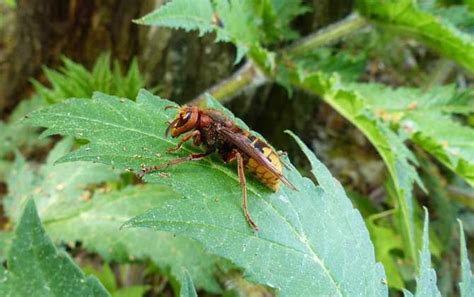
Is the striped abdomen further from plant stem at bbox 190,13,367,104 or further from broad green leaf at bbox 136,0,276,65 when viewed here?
plant stem at bbox 190,13,367,104

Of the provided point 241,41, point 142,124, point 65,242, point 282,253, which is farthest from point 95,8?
point 282,253

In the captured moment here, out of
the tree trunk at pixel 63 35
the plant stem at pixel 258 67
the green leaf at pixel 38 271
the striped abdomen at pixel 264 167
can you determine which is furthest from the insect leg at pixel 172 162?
the tree trunk at pixel 63 35

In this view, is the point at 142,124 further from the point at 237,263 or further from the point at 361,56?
the point at 361,56

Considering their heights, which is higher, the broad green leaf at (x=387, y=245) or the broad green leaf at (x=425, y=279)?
the broad green leaf at (x=425, y=279)

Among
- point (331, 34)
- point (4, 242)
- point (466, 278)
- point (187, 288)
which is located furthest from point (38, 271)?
point (331, 34)

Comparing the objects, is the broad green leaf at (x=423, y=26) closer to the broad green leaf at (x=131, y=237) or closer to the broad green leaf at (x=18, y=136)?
the broad green leaf at (x=131, y=237)

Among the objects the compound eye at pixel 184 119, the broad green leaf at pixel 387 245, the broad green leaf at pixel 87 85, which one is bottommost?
the broad green leaf at pixel 387 245

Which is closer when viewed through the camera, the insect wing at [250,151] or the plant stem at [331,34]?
the insect wing at [250,151]
